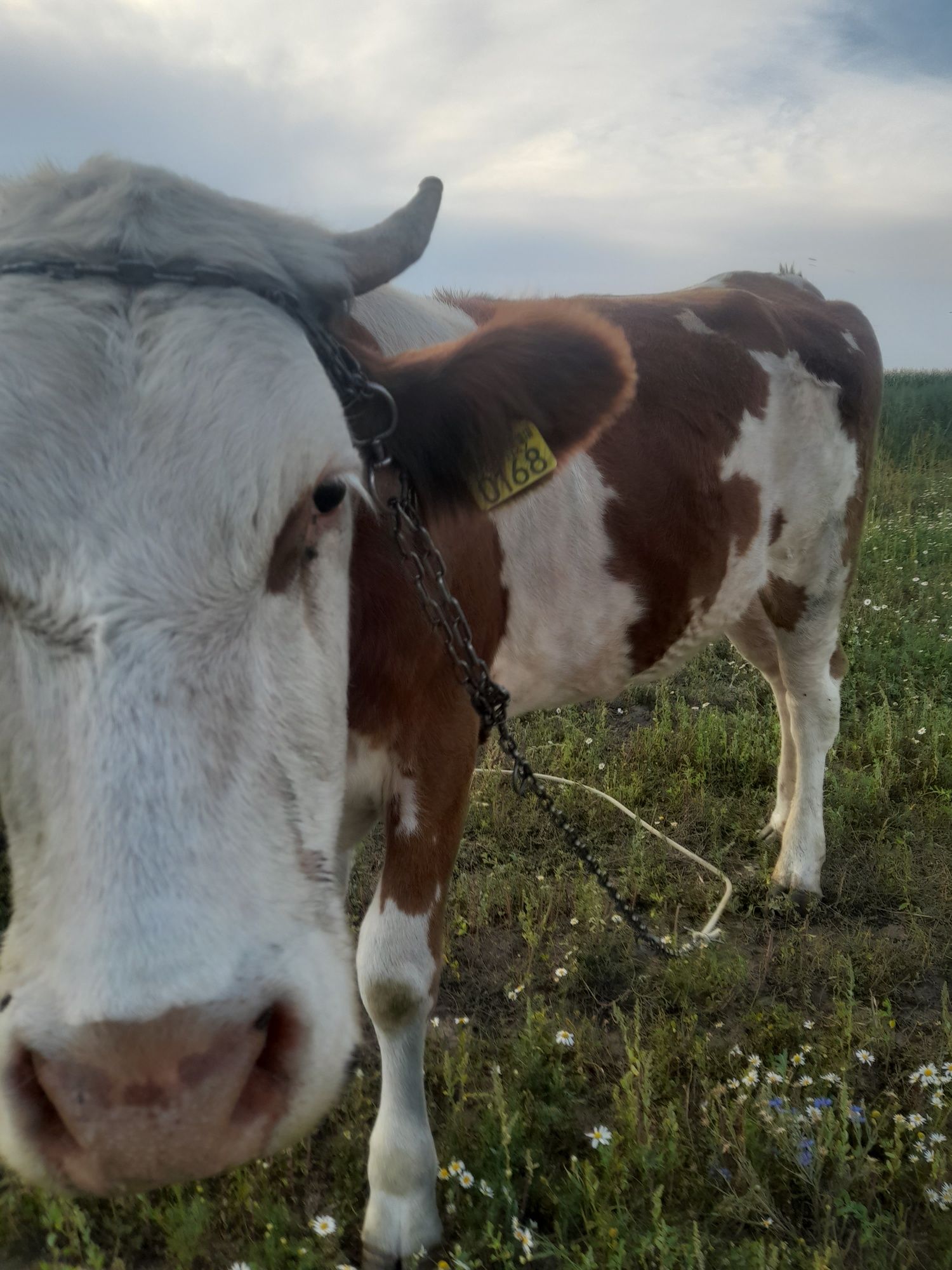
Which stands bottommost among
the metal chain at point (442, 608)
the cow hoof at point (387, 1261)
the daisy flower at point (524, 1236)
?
the cow hoof at point (387, 1261)

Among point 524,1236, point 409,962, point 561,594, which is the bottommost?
point 524,1236

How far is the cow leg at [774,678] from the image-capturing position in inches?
160

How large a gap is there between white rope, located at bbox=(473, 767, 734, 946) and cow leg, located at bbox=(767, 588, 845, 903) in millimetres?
267

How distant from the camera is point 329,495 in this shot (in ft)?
4.73

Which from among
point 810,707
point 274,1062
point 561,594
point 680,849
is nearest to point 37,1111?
point 274,1062

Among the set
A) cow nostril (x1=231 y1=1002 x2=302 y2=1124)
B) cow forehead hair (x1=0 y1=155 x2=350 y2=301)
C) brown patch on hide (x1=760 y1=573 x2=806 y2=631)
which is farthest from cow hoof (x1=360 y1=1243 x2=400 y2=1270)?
brown patch on hide (x1=760 y1=573 x2=806 y2=631)

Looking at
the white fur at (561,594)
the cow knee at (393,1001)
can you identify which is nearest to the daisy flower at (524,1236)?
the cow knee at (393,1001)

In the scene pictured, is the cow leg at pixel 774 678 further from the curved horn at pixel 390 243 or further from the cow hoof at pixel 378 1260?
the curved horn at pixel 390 243

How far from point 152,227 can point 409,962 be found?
1736 mm

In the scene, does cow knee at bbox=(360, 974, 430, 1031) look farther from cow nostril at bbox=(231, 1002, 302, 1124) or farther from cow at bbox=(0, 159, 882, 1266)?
cow nostril at bbox=(231, 1002, 302, 1124)

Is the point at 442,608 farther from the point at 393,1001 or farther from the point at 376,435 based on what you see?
the point at 393,1001

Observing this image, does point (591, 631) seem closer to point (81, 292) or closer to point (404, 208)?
point (404, 208)

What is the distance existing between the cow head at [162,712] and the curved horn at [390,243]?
249 mm

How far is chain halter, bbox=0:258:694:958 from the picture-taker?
4.49ft
